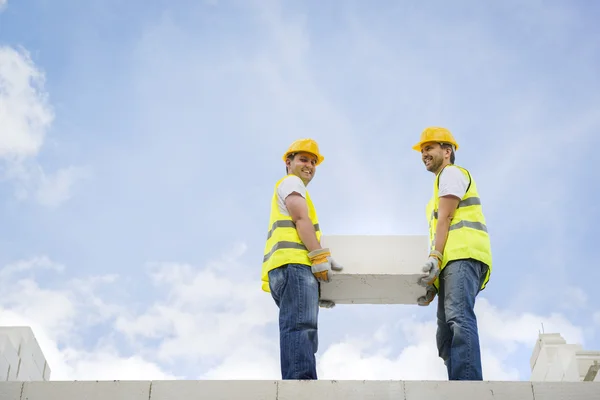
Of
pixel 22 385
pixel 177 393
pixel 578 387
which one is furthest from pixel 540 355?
pixel 22 385

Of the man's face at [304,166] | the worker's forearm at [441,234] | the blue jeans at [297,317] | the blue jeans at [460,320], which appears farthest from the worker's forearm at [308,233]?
the blue jeans at [460,320]

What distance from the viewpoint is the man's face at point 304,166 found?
6.90 m

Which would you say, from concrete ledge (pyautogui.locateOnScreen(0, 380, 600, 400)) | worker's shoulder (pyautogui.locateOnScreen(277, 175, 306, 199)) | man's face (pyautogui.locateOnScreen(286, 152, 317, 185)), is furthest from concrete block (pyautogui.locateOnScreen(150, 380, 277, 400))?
man's face (pyautogui.locateOnScreen(286, 152, 317, 185))

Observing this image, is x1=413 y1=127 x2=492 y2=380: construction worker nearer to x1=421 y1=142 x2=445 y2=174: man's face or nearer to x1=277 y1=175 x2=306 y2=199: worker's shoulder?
x1=421 y1=142 x2=445 y2=174: man's face

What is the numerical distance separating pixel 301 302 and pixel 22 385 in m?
1.98

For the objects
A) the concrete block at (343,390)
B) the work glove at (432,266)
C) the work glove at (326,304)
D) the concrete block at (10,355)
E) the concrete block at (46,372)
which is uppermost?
the work glove at (432,266)

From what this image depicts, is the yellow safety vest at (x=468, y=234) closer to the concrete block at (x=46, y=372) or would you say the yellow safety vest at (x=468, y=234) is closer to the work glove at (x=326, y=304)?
the work glove at (x=326, y=304)

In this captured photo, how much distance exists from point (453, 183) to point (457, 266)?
67cm

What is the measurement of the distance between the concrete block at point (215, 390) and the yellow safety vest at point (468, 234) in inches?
73.9

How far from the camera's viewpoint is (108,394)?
5.29 m

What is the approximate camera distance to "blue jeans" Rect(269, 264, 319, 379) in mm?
5871

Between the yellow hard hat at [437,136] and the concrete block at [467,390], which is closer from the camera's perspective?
the concrete block at [467,390]

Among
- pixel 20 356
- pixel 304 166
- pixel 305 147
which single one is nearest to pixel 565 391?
pixel 304 166

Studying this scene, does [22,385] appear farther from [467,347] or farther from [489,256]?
[489,256]
